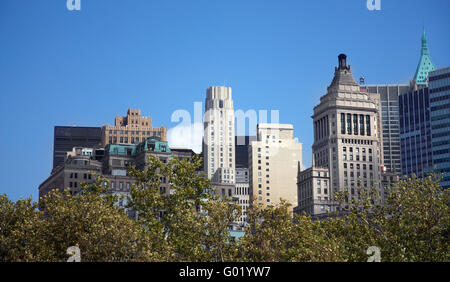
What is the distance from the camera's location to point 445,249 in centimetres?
5912

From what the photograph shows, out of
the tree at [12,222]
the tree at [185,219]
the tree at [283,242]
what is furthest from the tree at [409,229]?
the tree at [12,222]

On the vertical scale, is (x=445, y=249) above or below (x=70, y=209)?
below

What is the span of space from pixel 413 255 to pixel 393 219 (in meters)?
7.18

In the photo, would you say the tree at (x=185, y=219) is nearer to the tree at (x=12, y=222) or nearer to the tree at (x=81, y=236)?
the tree at (x=81, y=236)

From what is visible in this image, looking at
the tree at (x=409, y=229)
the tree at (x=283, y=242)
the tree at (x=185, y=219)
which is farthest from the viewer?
the tree at (x=185, y=219)

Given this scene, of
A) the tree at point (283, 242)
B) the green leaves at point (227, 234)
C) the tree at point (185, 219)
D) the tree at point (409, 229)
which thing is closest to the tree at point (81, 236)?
the green leaves at point (227, 234)

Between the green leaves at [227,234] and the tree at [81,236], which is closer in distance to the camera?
the green leaves at [227,234]

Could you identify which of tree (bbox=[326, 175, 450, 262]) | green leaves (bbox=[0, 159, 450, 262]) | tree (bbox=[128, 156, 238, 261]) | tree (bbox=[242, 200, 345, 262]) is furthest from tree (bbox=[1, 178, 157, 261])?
tree (bbox=[326, 175, 450, 262])

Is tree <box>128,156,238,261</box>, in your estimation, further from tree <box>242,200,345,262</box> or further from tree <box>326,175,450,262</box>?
tree <box>326,175,450,262</box>

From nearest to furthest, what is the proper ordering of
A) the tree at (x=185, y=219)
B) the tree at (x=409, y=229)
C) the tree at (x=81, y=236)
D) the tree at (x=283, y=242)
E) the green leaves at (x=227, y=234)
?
1. the tree at (x=409, y=229)
2. the green leaves at (x=227, y=234)
3. the tree at (x=283, y=242)
4. the tree at (x=81, y=236)
5. the tree at (x=185, y=219)

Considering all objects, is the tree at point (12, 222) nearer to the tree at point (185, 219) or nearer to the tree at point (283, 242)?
the tree at point (185, 219)

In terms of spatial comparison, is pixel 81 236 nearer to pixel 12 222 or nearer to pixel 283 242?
pixel 12 222
